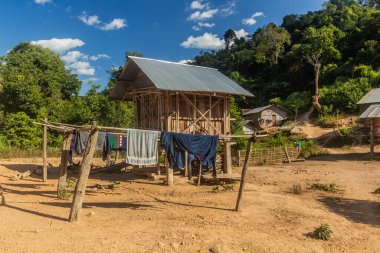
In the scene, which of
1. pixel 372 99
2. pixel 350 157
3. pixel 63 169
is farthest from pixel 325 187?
pixel 372 99

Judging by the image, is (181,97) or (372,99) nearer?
(181,97)

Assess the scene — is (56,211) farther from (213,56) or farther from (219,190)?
A: (213,56)

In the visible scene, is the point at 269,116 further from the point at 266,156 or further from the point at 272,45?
the point at 272,45

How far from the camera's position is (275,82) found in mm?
51781

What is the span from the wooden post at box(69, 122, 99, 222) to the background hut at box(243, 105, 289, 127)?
31.9 meters

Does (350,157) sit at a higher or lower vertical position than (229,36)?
lower

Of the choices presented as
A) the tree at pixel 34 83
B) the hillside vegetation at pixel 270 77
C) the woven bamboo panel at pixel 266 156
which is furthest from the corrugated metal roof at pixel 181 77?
the tree at pixel 34 83

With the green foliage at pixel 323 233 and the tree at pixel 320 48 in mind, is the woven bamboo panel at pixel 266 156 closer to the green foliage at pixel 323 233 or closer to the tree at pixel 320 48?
the green foliage at pixel 323 233

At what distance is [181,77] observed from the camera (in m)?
15.5

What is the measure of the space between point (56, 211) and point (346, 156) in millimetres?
20457

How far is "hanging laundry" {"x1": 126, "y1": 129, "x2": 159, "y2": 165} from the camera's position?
10451 mm

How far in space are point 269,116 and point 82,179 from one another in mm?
33382

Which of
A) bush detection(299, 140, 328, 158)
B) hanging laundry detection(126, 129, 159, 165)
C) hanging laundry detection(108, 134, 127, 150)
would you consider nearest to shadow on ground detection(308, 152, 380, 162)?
bush detection(299, 140, 328, 158)

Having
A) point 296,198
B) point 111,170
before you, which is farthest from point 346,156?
point 111,170
